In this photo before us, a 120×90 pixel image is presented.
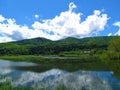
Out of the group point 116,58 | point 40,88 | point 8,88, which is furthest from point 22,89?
point 116,58

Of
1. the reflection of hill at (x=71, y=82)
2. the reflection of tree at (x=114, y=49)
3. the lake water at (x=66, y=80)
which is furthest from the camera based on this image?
the reflection of tree at (x=114, y=49)

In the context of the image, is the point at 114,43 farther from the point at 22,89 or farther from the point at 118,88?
the point at 22,89

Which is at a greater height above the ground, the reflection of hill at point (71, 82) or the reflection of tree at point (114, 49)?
the reflection of tree at point (114, 49)

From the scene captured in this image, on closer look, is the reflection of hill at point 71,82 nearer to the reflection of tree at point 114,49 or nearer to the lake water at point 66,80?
the lake water at point 66,80

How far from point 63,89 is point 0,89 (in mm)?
6891

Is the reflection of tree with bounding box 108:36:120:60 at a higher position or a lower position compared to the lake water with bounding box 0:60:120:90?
higher

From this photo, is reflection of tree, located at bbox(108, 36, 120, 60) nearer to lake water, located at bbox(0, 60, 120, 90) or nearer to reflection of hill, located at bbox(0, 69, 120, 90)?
lake water, located at bbox(0, 60, 120, 90)

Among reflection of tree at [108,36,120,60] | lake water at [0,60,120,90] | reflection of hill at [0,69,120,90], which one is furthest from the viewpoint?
reflection of tree at [108,36,120,60]

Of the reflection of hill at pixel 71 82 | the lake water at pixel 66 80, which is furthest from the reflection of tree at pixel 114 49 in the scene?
the reflection of hill at pixel 71 82

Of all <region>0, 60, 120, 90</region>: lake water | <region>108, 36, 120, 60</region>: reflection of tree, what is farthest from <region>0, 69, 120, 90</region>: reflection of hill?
<region>108, 36, 120, 60</region>: reflection of tree

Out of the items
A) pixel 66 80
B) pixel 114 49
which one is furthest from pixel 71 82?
pixel 114 49

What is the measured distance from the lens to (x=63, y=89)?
2883 cm

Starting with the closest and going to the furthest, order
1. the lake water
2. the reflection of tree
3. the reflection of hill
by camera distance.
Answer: the reflection of hill → the lake water → the reflection of tree

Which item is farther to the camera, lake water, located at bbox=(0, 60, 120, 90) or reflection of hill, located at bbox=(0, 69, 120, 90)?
lake water, located at bbox=(0, 60, 120, 90)
